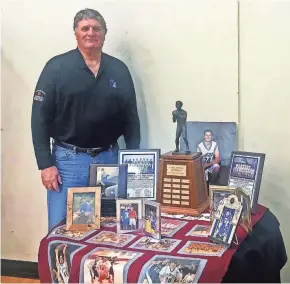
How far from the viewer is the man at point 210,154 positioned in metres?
1.99

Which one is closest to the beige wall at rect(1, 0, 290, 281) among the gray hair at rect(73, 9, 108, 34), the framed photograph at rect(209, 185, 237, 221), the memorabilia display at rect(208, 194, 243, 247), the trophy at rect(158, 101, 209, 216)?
the gray hair at rect(73, 9, 108, 34)

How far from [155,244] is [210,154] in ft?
2.25

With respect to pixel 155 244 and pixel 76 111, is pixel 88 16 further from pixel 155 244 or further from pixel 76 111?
pixel 155 244

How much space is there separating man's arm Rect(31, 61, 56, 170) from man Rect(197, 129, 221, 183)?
0.68 m

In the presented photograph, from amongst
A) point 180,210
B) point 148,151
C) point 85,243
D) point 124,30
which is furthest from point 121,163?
point 124,30

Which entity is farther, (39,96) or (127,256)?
(39,96)

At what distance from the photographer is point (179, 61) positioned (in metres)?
2.14

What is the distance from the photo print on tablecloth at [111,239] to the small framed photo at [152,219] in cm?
6

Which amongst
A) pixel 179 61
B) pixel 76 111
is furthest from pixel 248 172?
pixel 76 111

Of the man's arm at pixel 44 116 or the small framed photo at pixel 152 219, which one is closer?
the small framed photo at pixel 152 219

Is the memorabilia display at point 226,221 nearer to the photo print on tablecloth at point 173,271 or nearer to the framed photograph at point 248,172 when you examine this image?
the photo print on tablecloth at point 173,271

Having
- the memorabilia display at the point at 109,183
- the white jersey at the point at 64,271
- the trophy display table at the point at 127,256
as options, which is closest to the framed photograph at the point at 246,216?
the trophy display table at the point at 127,256

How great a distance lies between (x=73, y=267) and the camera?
4.55ft

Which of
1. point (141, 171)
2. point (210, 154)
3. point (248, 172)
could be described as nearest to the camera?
point (248, 172)
